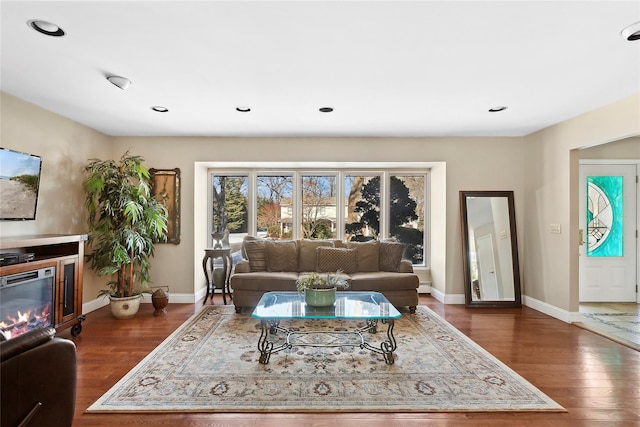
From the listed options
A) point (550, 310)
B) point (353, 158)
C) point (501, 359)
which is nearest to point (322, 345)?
point (501, 359)

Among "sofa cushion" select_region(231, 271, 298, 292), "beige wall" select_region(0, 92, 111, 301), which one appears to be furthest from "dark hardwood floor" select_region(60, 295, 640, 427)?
"beige wall" select_region(0, 92, 111, 301)

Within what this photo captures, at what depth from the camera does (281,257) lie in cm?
491

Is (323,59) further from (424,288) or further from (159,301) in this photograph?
(424,288)

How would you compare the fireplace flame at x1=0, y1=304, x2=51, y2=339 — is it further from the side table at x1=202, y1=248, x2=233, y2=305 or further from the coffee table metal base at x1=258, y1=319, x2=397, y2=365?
the coffee table metal base at x1=258, y1=319, x2=397, y2=365

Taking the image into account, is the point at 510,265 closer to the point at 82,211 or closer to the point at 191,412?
the point at 191,412

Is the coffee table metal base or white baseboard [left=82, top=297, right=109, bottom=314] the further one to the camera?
white baseboard [left=82, top=297, right=109, bottom=314]

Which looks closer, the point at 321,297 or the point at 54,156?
the point at 321,297

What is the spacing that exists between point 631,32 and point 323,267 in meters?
3.83

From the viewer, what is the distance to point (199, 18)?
2084 millimetres

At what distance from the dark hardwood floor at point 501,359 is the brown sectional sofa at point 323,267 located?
0.70 metres

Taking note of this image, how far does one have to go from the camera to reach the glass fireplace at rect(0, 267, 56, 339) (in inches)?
114

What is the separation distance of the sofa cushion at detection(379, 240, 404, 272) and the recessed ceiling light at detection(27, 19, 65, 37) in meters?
4.16

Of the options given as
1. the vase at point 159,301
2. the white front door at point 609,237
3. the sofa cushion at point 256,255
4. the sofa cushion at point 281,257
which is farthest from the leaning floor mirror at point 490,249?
the vase at point 159,301

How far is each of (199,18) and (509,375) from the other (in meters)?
3.38
